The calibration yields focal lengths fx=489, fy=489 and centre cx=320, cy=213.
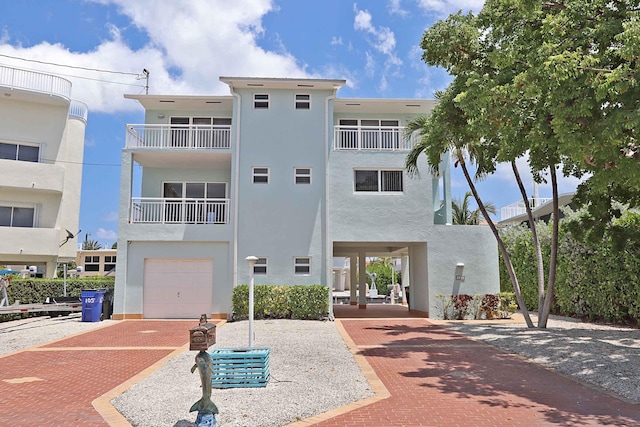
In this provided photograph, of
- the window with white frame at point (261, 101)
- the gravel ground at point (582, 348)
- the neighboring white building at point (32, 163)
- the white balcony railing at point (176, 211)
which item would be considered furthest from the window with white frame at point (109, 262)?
the gravel ground at point (582, 348)

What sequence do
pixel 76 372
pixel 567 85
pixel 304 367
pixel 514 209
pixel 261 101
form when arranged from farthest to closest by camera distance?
pixel 514 209 → pixel 261 101 → pixel 304 367 → pixel 76 372 → pixel 567 85

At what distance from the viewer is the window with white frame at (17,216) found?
2310 cm

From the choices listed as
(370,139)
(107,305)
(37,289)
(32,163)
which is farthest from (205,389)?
(32,163)

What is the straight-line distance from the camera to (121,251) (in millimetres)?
18125

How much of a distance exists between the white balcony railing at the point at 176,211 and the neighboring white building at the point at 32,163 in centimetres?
744

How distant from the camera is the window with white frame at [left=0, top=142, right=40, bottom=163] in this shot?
22984 mm

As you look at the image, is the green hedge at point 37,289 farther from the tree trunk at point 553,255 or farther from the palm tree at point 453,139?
the tree trunk at point 553,255

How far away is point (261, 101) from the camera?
1905cm

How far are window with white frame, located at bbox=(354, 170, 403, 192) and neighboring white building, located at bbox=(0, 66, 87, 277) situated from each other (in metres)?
14.8

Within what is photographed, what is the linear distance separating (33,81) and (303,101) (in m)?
13.8

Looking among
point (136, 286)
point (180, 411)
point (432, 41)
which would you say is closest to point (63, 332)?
point (136, 286)

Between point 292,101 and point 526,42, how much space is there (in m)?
11.1

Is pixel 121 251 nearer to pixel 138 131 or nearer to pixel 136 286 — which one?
pixel 136 286

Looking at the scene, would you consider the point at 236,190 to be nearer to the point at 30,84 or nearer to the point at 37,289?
the point at 37,289
